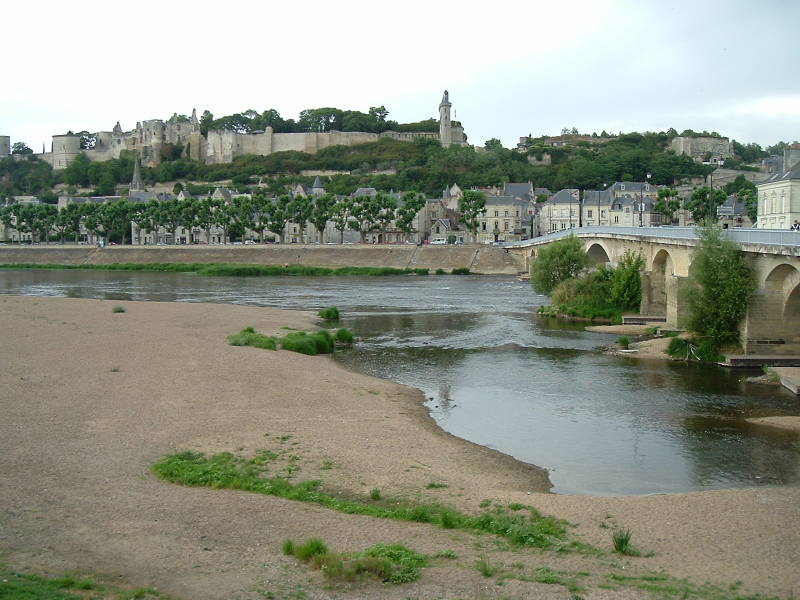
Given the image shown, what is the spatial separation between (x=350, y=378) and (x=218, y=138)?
14419 cm

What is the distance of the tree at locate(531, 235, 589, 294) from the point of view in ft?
167

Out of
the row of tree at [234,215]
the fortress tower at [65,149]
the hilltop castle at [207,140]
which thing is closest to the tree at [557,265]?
the row of tree at [234,215]

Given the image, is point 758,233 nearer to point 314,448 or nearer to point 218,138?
point 314,448

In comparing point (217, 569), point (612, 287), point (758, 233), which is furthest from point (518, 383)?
point (612, 287)

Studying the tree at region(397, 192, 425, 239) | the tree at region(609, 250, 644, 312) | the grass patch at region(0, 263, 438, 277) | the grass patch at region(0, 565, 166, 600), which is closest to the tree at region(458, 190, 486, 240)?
the tree at region(397, 192, 425, 239)

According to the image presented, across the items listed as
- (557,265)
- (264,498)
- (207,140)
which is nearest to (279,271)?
(557,265)

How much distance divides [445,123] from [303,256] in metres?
82.6

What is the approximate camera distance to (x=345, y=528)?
40.1 ft

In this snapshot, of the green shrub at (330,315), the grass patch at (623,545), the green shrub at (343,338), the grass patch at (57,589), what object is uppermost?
the green shrub at (330,315)

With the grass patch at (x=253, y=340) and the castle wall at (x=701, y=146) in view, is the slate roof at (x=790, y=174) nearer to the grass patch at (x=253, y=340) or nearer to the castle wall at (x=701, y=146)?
the grass patch at (x=253, y=340)

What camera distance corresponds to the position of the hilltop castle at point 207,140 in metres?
162

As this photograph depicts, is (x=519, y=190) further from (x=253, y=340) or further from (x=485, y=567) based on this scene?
(x=485, y=567)

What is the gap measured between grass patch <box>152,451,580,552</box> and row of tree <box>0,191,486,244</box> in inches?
3066

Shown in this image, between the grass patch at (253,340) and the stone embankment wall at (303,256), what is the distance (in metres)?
55.6
